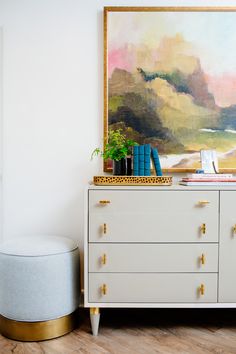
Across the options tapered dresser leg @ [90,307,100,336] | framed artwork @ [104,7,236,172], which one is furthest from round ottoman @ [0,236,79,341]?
framed artwork @ [104,7,236,172]

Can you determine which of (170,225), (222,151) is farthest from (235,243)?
(222,151)

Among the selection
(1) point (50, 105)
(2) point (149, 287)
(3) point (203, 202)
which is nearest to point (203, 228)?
(3) point (203, 202)

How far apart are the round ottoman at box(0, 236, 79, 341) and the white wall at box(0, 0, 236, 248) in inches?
18.7

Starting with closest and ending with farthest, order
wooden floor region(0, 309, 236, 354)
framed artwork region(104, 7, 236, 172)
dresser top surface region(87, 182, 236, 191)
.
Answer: wooden floor region(0, 309, 236, 354) → dresser top surface region(87, 182, 236, 191) → framed artwork region(104, 7, 236, 172)

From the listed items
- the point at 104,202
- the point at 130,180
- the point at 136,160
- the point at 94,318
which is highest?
the point at 136,160

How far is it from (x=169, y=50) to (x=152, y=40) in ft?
0.42

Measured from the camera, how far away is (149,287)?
1.99m

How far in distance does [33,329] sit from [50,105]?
1.36 m

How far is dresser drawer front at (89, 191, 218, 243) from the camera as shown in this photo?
6.48 ft

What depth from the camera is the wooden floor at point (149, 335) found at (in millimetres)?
1871

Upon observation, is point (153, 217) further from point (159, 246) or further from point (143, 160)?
point (143, 160)

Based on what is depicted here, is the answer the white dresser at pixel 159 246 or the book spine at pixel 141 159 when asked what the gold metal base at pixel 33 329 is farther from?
the book spine at pixel 141 159

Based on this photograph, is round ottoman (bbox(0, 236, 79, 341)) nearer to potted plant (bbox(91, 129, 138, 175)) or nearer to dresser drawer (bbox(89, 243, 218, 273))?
dresser drawer (bbox(89, 243, 218, 273))

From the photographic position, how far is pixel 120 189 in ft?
6.47
